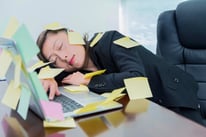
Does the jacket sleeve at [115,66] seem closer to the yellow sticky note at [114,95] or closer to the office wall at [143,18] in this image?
the yellow sticky note at [114,95]

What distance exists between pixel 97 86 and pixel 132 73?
13cm

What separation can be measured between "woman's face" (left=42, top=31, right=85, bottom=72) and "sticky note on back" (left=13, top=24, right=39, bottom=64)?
543mm

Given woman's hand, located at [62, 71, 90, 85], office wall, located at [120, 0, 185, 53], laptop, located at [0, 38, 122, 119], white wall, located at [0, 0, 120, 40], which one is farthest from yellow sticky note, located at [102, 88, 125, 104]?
office wall, located at [120, 0, 185, 53]

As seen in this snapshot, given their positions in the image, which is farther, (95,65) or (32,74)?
(95,65)

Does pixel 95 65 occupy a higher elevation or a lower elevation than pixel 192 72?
higher

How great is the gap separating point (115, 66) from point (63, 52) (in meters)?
0.21

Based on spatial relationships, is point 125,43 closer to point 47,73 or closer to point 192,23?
point 47,73

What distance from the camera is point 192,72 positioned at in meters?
1.51

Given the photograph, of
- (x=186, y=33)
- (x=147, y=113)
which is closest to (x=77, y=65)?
(x=147, y=113)

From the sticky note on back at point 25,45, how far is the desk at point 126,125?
167mm

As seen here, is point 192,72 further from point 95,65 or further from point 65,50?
point 65,50

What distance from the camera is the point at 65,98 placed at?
89cm

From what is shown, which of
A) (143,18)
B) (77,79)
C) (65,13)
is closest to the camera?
(77,79)

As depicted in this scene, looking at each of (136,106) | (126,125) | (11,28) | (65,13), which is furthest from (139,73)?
(65,13)
